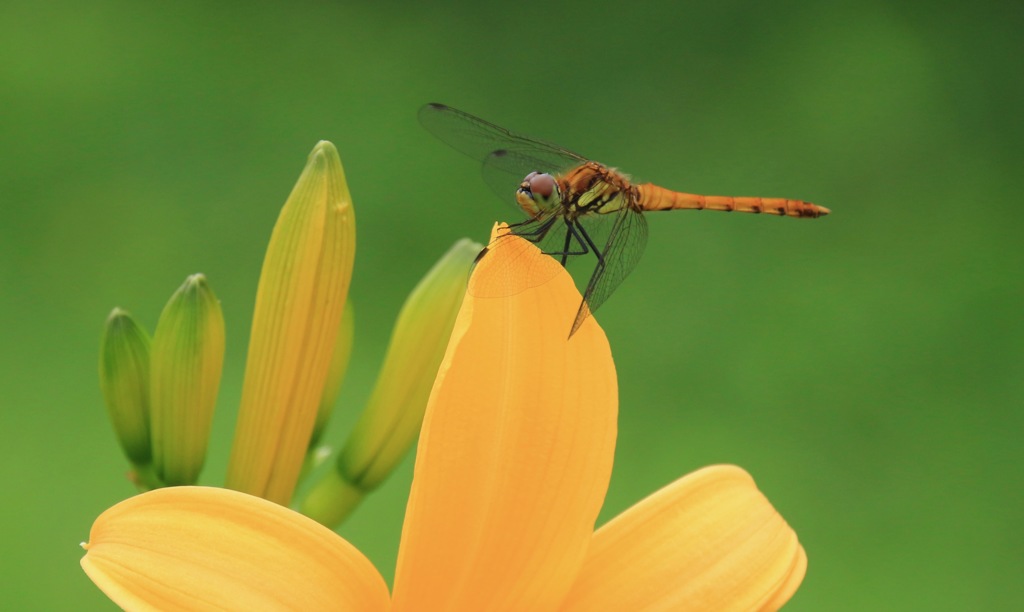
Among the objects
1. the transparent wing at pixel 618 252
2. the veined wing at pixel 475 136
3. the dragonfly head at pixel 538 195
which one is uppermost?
the veined wing at pixel 475 136

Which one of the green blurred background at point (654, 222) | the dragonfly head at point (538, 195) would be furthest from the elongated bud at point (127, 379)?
the green blurred background at point (654, 222)

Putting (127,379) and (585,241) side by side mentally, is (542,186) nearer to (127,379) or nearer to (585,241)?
(585,241)

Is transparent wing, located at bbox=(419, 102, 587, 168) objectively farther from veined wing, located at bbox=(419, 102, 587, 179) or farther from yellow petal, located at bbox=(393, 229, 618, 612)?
yellow petal, located at bbox=(393, 229, 618, 612)

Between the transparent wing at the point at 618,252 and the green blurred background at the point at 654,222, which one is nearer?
the transparent wing at the point at 618,252

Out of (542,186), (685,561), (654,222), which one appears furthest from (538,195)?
(654,222)

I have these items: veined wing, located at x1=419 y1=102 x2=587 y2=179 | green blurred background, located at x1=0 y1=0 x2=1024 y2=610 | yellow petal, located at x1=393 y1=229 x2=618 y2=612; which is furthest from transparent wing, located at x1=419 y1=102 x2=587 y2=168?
green blurred background, located at x1=0 y1=0 x2=1024 y2=610

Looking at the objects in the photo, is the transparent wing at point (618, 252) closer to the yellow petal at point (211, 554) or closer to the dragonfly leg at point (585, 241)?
the dragonfly leg at point (585, 241)

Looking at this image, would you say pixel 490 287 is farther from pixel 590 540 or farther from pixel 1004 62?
pixel 1004 62
